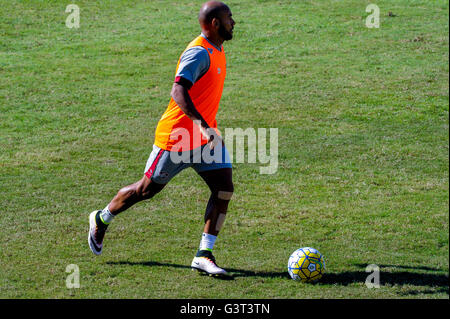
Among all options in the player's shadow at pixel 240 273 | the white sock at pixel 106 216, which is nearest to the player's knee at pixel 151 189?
the white sock at pixel 106 216

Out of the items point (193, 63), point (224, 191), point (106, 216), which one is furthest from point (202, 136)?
point (106, 216)

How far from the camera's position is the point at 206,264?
6.46 meters

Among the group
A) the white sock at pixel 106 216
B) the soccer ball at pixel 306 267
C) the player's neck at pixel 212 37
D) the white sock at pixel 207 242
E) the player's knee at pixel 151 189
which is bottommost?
the soccer ball at pixel 306 267

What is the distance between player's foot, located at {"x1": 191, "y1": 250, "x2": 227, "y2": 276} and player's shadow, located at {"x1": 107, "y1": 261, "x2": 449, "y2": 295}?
0.31ft

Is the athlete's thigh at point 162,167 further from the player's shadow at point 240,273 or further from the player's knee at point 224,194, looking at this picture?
the player's shadow at point 240,273

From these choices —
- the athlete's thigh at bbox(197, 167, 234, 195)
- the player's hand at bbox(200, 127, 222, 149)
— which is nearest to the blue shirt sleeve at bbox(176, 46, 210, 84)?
the player's hand at bbox(200, 127, 222, 149)

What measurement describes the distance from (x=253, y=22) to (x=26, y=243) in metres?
11.1

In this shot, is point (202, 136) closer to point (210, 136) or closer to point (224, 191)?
point (210, 136)

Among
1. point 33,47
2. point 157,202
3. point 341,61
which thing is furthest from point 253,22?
point 157,202

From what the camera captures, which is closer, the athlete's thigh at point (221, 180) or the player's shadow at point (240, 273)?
the player's shadow at point (240, 273)

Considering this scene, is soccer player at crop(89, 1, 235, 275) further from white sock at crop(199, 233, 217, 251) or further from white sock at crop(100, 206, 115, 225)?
white sock at crop(100, 206, 115, 225)

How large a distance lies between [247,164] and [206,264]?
3948mm

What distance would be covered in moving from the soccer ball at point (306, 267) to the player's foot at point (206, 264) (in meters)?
0.69

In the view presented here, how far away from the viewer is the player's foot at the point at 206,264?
21.0 ft
